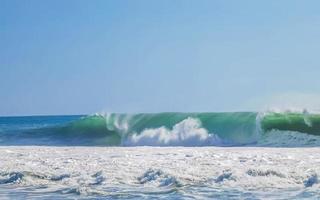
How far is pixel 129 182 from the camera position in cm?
849

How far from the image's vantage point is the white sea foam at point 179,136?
2152 centimetres

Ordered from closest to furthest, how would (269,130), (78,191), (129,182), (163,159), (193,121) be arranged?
1. (78,191)
2. (129,182)
3. (163,159)
4. (269,130)
5. (193,121)

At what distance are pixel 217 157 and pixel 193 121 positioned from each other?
13.3 metres

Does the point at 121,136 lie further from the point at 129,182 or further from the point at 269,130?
the point at 129,182

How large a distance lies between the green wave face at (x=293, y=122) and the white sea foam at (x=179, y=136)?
7.18ft

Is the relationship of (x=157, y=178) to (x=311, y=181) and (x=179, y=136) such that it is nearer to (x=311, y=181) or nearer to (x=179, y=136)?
(x=311, y=181)

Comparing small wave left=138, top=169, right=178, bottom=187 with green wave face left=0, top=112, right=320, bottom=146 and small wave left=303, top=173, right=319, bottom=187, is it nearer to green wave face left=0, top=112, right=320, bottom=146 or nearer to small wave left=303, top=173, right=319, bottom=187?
small wave left=303, top=173, right=319, bottom=187

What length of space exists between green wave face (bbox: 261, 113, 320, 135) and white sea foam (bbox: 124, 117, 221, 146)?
7.18ft

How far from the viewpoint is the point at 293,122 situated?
22.1 meters

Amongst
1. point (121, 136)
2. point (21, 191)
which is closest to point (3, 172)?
point (21, 191)

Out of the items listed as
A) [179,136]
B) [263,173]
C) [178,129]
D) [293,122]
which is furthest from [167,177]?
[178,129]

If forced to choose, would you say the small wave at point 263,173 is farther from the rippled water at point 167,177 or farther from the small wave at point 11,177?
the small wave at point 11,177

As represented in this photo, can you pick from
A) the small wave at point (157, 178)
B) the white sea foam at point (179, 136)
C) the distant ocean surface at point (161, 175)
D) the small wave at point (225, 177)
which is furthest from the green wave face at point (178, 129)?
the small wave at point (157, 178)

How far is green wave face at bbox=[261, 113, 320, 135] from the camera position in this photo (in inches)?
841
